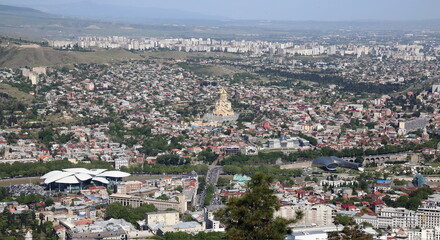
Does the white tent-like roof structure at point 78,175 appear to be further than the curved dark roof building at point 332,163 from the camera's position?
No

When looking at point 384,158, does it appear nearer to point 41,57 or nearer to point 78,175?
point 78,175

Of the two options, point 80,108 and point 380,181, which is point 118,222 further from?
point 80,108

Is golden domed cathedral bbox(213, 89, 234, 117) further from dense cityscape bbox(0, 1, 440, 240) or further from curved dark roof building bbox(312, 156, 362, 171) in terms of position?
curved dark roof building bbox(312, 156, 362, 171)

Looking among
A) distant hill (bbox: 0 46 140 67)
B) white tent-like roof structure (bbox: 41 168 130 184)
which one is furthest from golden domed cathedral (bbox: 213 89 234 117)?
distant hill (bbox: 0 46 140 67)

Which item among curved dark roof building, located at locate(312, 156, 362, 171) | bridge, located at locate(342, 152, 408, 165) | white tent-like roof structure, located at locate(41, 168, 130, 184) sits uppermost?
white tent-like roof structure, located at locate(41, 168, 130, 184)

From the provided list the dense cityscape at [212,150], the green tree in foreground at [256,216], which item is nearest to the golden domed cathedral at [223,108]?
the dense cityscape at [212,150]

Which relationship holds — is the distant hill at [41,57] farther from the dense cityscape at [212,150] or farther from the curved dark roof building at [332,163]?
the curved dark roof building at [332,163]
